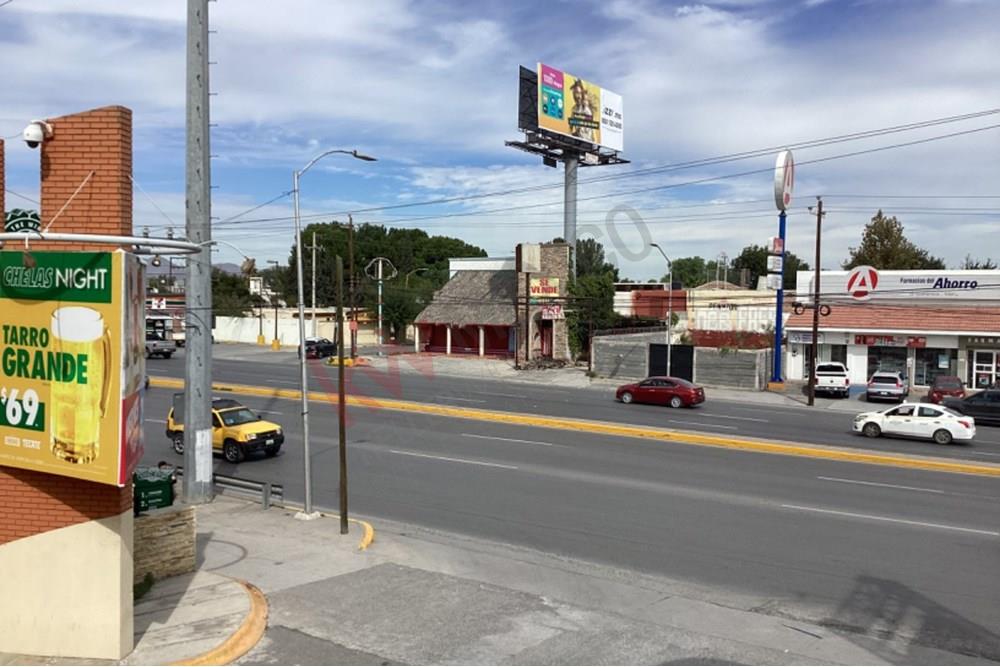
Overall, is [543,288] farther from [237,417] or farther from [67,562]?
[67,562]

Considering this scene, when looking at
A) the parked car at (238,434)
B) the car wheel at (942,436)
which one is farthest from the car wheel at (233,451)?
the car wheel at (942,436)

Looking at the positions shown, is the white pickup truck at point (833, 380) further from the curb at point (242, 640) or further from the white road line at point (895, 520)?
the curb at point (242, 640)

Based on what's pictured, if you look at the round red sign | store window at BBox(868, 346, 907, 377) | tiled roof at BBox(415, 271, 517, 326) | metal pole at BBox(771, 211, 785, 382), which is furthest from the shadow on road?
tiled roof at BBox(415, 271, 517, 326)

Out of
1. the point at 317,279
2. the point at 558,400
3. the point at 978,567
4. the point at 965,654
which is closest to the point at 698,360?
the point at 558,400

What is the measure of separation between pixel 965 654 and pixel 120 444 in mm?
10273

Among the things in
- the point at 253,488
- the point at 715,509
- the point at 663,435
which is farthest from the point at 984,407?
the point at 253,488

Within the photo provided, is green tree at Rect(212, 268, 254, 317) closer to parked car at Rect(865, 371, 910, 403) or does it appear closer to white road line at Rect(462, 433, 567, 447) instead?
white road line at Rect(462, 433, 567, 447)

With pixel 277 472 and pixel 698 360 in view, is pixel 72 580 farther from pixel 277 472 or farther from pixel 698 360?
pixel 698 360

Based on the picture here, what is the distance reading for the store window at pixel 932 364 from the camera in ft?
146

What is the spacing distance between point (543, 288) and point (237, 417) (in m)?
34.0

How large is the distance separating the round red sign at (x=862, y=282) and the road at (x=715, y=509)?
62.9 ft

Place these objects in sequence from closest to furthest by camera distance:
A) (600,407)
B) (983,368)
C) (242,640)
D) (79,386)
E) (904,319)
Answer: (79,386) → (242,640) → (600,407) → (983,368) → (904,319)

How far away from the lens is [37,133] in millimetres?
9547

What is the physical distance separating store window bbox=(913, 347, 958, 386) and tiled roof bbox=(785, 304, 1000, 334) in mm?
1396
